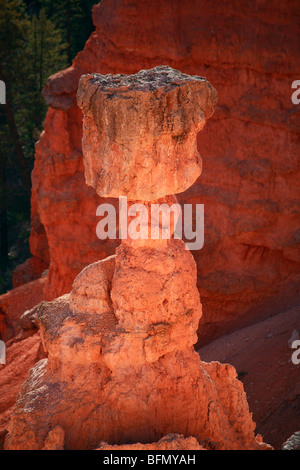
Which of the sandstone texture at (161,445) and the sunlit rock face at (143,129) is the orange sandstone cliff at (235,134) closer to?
the sandstone texture at (161,445)

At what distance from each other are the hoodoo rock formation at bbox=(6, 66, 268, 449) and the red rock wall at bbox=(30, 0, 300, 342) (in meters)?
6.39

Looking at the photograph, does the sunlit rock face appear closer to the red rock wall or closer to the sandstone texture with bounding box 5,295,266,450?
the sandstone texture with bounding box 5,295,266,450

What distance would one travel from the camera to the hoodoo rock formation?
5.24 m

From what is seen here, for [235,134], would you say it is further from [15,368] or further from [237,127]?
[15,368]

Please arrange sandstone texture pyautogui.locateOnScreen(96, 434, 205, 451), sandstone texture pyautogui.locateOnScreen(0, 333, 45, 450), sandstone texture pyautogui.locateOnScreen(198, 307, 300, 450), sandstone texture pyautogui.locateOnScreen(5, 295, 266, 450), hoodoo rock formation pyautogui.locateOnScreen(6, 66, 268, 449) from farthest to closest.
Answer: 1. sandstone texture pyautogui.locateOnScreen(0, 333, 45, 450)
2. sandstone texture pyautogui.locateOnScreen(198, 307, 300, 450)
3. sandstone texture pyautogui.locateOnScreen(5, 295, 266, 450)
4. hoodoo rock formation pyautogui.locateOnScreen(6, 66, 268, 449)
5. sandstone texture pyautogui.locateOnScreen(96, 434, 205, 451)

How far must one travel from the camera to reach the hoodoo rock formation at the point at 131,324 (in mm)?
5242

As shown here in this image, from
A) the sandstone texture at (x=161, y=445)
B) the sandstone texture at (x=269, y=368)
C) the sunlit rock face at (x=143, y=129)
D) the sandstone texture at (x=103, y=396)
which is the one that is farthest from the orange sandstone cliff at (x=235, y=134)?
the sunlit rock face at (x=143, y=129)

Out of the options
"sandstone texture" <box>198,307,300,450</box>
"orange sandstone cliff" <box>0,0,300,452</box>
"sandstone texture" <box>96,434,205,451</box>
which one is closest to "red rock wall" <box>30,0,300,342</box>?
"orange sandstone cliff" <box>0,0,300,452</box>

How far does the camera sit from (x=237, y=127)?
1195 cm

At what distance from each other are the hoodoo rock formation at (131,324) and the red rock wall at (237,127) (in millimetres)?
6387

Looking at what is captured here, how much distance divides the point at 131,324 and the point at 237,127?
7281 millimetres

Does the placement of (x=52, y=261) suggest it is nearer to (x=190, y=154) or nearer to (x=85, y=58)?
(x=85, y=58)

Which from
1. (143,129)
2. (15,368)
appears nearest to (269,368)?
(15,368)

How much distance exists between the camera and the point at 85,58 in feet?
42.8
